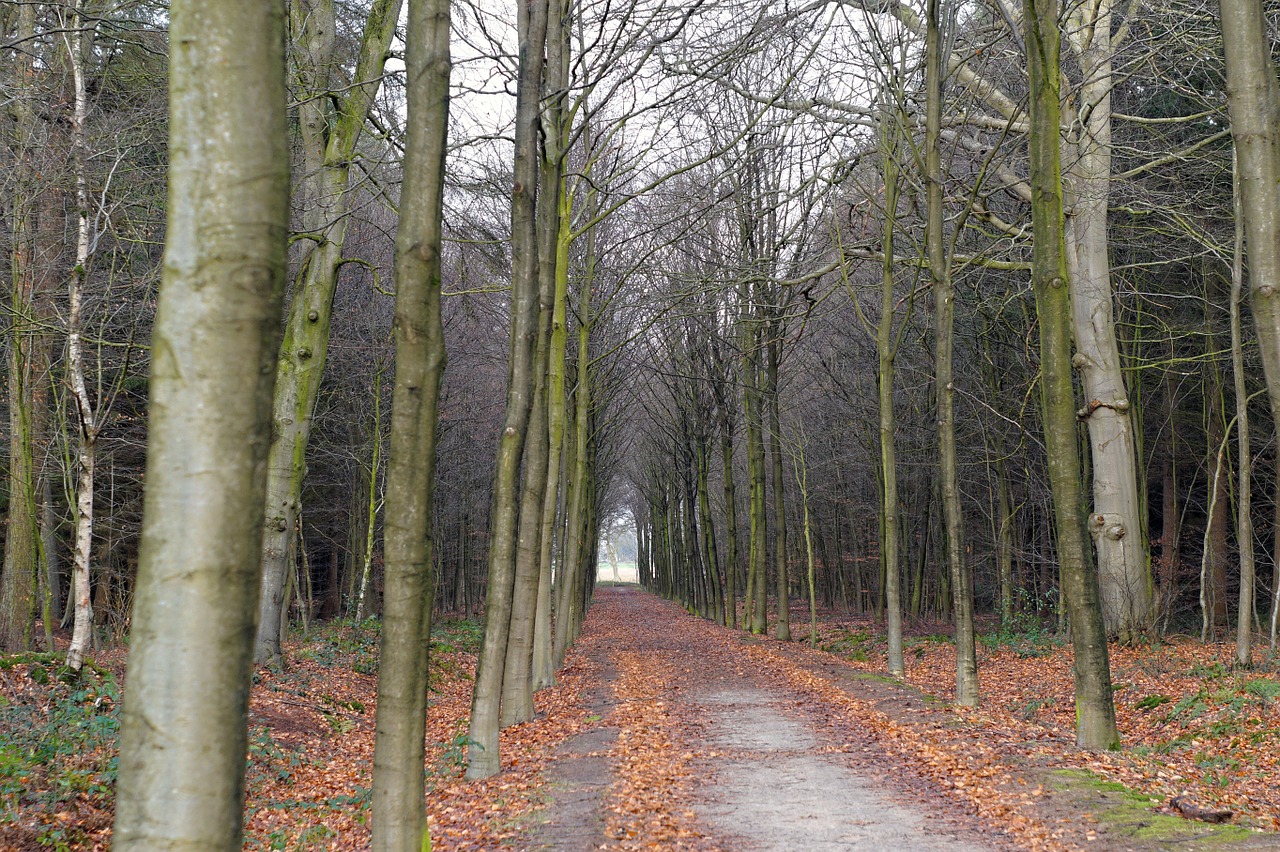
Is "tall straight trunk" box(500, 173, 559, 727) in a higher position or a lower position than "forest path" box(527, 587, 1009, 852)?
higher

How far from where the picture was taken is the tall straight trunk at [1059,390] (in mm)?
8258

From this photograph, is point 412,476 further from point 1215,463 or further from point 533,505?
point 1215,463

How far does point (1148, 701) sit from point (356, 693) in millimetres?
10651

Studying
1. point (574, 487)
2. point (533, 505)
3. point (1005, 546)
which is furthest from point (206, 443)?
point (1005, 546)

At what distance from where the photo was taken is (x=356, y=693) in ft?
46.0

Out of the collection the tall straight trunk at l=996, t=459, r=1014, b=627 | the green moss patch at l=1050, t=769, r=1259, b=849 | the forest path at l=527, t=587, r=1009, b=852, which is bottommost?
the forest path at l=527, t=587, r=1009, b=852

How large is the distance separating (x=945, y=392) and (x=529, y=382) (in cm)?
593

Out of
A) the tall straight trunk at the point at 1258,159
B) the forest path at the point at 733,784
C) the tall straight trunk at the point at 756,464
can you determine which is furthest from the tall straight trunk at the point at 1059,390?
the tall straight trunk at the point at 756,464

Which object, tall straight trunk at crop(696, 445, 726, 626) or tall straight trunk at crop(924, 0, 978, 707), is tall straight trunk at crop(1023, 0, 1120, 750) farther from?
tall straight trunk at crop(696, 445, 726, 626)

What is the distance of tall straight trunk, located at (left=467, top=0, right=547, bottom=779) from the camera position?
8406 mm

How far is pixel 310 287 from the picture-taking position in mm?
13180

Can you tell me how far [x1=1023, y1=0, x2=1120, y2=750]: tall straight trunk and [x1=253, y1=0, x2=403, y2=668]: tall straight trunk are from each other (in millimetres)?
8154

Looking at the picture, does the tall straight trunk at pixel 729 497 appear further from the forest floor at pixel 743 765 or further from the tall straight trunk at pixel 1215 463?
the forest floor at pixel 743 765

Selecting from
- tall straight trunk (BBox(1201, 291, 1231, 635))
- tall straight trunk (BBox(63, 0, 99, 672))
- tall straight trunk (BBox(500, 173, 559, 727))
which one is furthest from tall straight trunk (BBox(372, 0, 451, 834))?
tall straight trunk (BBox(1201, 291, 1231, 635))
